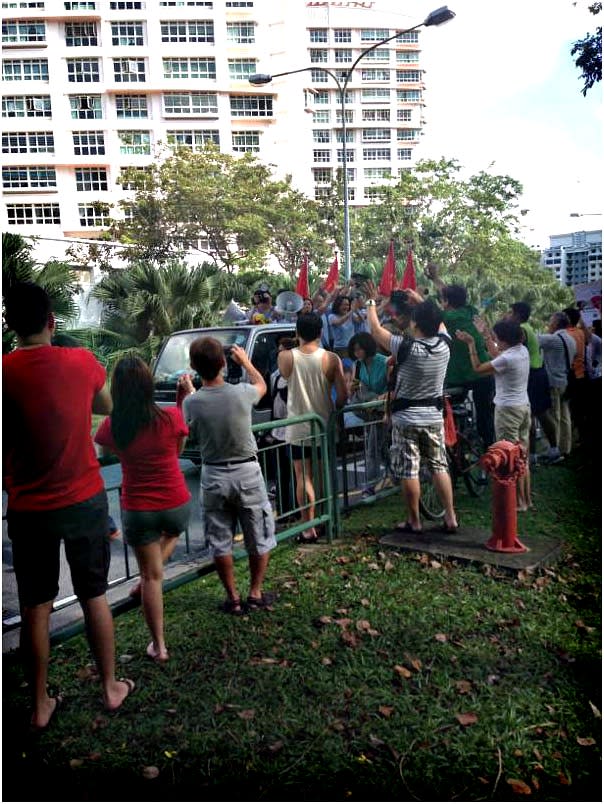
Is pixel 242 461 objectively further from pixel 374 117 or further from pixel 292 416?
pixel 374 117

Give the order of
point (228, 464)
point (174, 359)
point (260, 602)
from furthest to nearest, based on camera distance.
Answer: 1. point (260, 602)
2. point (228, 464)
3. point (174, 359)

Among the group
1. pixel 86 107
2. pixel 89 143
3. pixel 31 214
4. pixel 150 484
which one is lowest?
pixel 150 484

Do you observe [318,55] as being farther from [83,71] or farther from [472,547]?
[472,547]

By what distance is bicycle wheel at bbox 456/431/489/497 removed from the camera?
4738 mm

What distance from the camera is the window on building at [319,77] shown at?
2463mm

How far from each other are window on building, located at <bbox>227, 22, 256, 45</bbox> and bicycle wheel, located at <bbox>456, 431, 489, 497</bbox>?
3069 mm

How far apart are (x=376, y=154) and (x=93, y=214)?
3.58 ft

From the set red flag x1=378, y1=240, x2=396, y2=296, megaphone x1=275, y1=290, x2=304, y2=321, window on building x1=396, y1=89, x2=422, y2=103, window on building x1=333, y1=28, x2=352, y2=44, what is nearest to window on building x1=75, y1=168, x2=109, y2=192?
window on building x1=333, y1=28, x2=352, y2=44

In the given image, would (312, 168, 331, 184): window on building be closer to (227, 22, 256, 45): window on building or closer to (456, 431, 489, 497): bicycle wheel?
(227, 22, 256, 45): window on building

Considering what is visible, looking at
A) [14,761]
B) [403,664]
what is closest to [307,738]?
[403,664]

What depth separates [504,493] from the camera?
359cm

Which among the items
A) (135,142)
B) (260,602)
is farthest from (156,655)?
(135,142)

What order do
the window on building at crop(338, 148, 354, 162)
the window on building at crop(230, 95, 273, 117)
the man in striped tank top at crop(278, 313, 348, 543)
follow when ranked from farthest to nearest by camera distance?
the man in striped tank top at crop(278, 313, 348, 543)
the window on building at crop(338, 148, 354, 162)
the window on building at crop(230, 95, 273, 117)

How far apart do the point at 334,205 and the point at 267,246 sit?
32 centimetres
